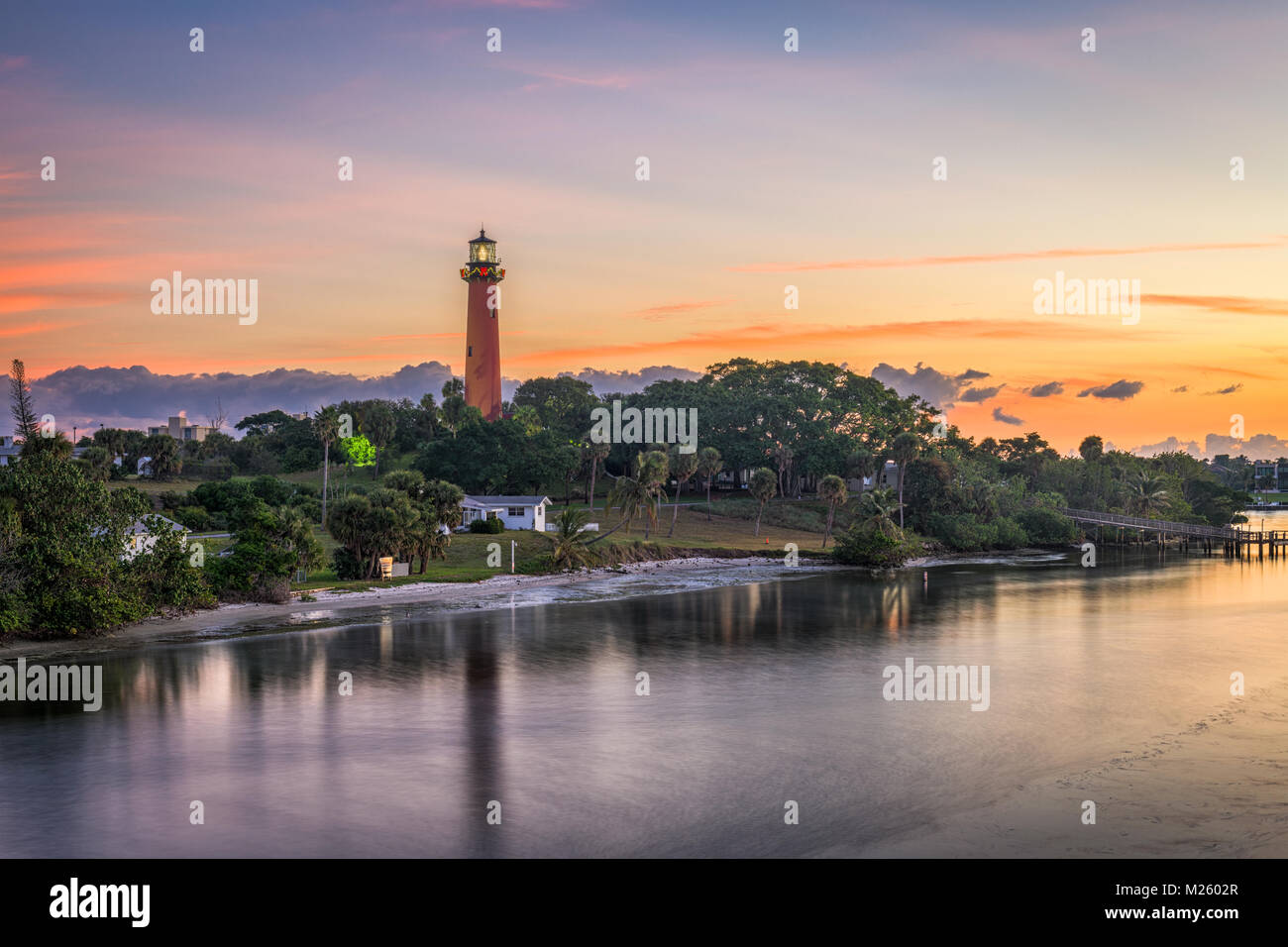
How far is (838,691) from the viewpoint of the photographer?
119 feet

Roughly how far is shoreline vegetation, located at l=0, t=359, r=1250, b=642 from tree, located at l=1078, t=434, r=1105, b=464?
25 centimetres

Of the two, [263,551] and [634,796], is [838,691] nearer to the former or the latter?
[634,796]

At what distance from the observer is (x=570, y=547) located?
7281 centimetres

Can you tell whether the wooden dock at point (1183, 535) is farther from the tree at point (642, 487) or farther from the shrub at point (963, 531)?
the tree at point (642, 487)

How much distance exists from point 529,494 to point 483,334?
86.8 feet

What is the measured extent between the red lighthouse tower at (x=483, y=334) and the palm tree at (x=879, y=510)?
49.4 m

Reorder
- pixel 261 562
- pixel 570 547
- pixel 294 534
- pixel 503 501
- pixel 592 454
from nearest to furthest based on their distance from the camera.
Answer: pixel 261 562 → pixel 294 534 → pixel 570 547 → pixel 503 501 → pixel 592 454

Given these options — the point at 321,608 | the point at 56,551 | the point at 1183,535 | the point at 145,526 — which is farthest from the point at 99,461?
the point at 1183,535

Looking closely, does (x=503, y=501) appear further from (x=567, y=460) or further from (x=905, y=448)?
(x=905, y=448)

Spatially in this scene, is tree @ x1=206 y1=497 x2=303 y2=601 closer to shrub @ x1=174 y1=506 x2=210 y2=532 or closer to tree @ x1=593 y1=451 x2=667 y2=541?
shrub @ x1=174 y1=506 x2=210 y2=532

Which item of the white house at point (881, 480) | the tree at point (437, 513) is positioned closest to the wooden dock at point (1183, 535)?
the white house at point (881, 480)

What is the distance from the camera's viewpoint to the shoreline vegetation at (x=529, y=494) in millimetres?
42781

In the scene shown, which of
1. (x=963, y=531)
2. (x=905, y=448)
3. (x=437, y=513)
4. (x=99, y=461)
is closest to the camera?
(x=437, y=513)
